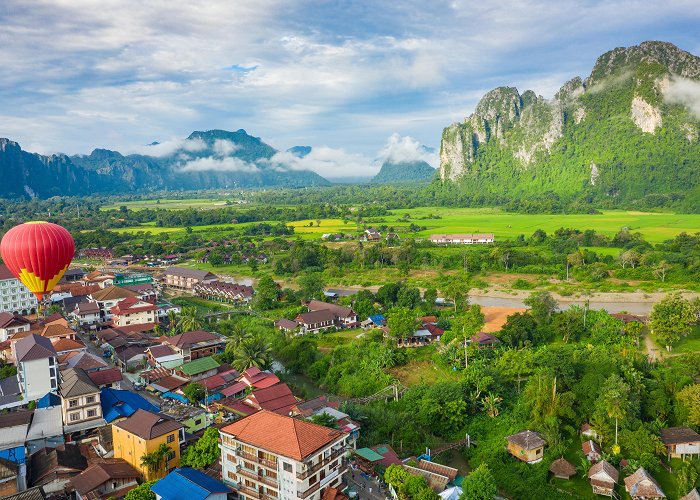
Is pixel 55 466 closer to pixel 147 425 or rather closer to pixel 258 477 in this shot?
pixel 147 425

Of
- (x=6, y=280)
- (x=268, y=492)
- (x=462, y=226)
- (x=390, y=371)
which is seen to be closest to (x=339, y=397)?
(x=390, y=371)

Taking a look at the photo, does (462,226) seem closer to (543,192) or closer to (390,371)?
(543,192)

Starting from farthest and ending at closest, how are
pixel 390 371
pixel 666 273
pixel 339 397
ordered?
pixel 666 273, pixel 390 371, pixel 339 397

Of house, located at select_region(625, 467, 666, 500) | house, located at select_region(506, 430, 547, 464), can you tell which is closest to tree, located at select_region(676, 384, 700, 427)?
house, located at select_region(625, 467, 666, 500)

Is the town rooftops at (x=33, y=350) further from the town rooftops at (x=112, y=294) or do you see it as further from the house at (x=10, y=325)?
the town rooftops at (x=112, y=294)

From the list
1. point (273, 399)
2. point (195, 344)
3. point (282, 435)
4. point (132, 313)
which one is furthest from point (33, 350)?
point (132, 313)

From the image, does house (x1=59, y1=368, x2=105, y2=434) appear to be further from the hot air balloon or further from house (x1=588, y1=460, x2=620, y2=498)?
house (x1=588, y1=460, x2=620, y2=498)
